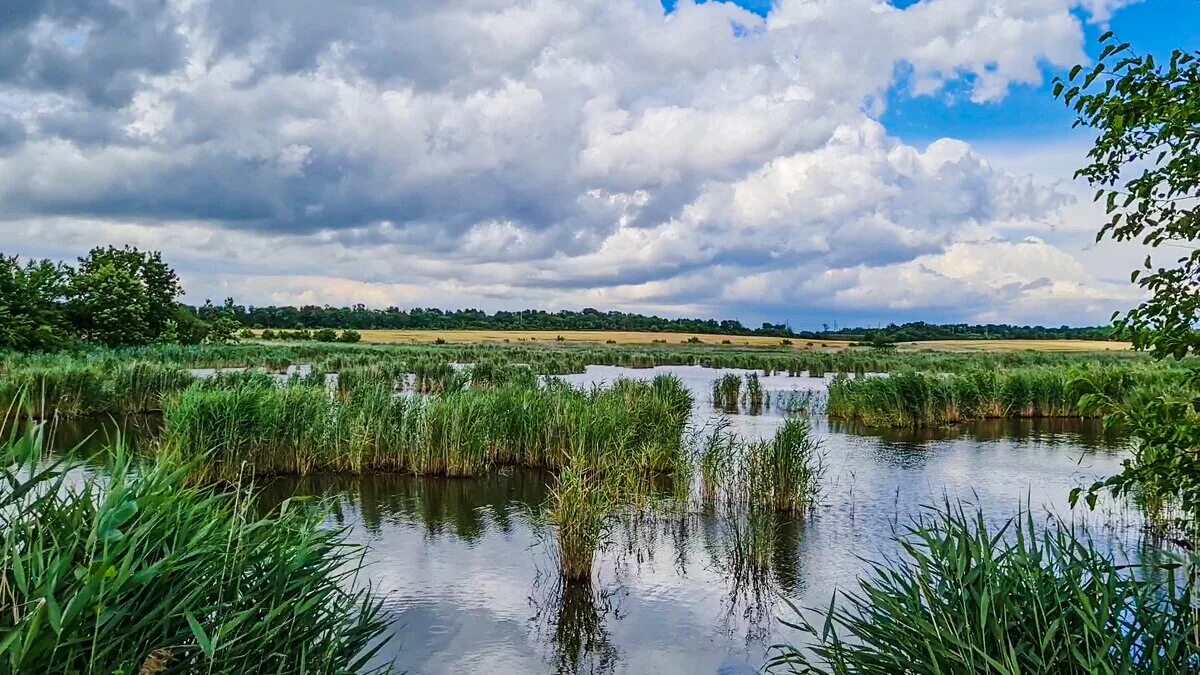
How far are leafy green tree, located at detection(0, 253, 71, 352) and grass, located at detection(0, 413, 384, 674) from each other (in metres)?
30.6

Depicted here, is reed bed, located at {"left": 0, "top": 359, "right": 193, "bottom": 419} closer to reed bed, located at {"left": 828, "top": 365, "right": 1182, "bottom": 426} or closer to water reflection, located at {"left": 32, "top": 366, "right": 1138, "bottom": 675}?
water reflection, located at {"left": 32, "top": 366, "right": 1138, "bottom": 675}

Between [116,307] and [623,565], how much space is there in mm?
37463

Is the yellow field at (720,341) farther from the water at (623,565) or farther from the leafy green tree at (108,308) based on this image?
the water at (623,565)

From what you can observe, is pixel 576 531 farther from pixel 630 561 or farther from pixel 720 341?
pixel 720 341

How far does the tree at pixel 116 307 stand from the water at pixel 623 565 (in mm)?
31146

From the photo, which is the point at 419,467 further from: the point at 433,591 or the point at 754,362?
the point at 754,362

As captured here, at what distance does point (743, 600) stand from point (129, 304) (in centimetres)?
3947

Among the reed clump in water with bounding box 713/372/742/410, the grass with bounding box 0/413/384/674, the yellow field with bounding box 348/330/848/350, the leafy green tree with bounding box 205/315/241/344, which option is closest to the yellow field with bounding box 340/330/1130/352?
the yellow field with bounding box 348/330/848/350

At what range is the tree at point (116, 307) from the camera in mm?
37438

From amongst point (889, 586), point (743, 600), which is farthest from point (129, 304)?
point (889, 586)

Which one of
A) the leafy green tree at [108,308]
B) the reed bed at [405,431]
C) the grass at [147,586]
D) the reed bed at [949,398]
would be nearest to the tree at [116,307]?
the leafy green tree at [108,308]

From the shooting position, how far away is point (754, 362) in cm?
5225

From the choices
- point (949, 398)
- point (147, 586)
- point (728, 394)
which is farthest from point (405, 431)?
point (949, 398)

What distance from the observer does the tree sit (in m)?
37.4
